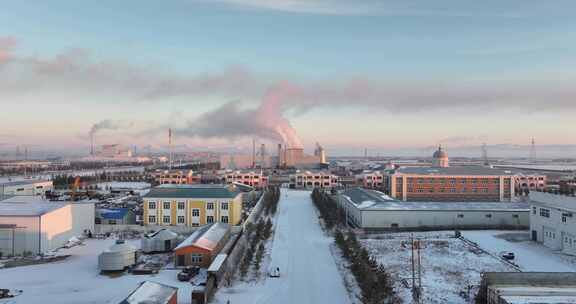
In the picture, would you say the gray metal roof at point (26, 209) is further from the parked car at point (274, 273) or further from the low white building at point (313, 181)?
the low white building at point (313, 181)

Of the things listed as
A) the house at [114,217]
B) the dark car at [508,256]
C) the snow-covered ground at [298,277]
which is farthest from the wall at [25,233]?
the dark car at [508,256]

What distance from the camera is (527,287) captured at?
6699mm

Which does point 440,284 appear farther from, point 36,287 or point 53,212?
point 53,212

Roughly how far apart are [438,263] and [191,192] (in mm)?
8433

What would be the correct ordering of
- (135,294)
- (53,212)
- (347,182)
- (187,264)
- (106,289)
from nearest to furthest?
(135,294)
(106,289)
(187,264)
(53,212)
(347,182)

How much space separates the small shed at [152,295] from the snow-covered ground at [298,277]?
1.02 m

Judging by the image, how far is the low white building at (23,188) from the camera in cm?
2151

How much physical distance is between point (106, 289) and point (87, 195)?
621 inches

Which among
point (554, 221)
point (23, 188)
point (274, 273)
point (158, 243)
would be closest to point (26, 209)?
point (158, 243)

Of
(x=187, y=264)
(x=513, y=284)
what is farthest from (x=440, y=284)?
(x=187, y=264)

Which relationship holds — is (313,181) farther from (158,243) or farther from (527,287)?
(527,287)

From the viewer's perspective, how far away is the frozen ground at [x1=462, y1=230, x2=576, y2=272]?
9383 millimetres

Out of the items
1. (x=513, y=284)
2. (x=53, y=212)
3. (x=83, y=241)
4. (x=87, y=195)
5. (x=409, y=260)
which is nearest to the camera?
(x=513, y=284)

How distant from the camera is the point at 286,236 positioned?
42.7 ft
